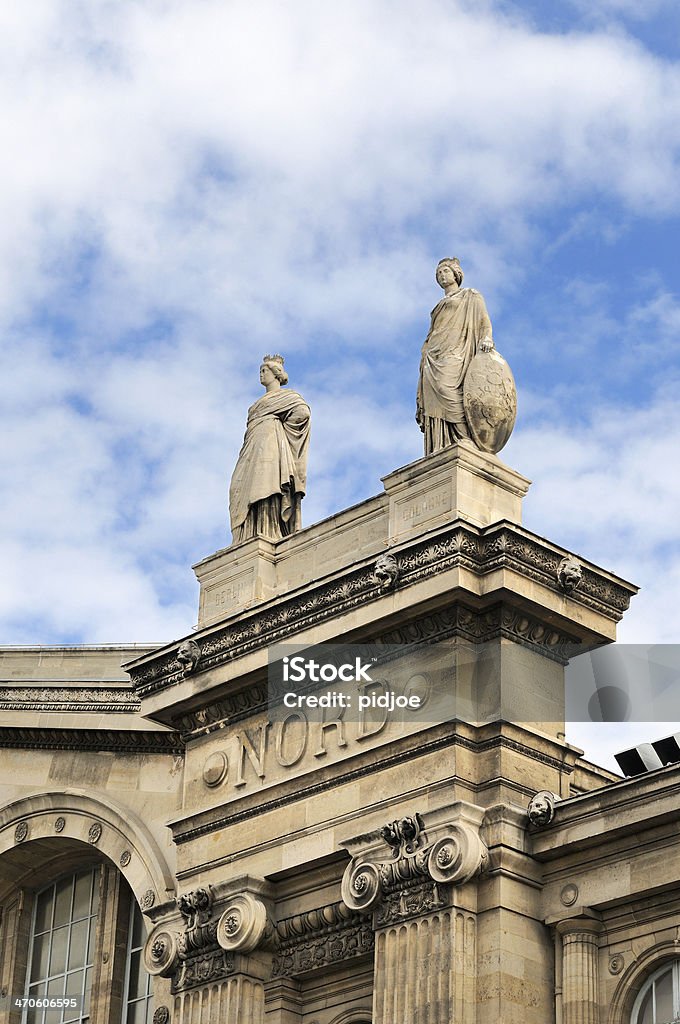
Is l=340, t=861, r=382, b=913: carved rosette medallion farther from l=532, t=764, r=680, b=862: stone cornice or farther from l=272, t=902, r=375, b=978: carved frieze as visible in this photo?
l=532, t=764, r=680, b=862: stone cornice

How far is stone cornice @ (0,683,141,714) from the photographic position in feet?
105

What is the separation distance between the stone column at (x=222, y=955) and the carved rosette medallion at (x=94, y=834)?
462cm

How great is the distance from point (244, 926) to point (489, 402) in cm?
704

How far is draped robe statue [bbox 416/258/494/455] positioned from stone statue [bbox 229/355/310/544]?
2.40 m

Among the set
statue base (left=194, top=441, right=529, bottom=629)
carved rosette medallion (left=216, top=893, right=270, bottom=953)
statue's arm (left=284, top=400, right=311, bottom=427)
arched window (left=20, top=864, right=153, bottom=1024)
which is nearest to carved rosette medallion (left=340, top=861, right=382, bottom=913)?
carved rosette medallion (left=216, top=893, right=270, bottom=953)

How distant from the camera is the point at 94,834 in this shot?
31.6 meters

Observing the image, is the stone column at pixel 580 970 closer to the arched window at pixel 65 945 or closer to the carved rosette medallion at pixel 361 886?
the carved rosette medallion at pixel 361 886

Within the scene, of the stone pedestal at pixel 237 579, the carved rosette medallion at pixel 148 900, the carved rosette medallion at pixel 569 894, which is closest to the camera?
the carved rosette medallion at pixel 569 894

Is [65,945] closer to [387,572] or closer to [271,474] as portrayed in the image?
[271,474]

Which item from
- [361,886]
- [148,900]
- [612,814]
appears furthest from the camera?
[148,900]

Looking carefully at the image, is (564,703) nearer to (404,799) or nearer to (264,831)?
(404,799)

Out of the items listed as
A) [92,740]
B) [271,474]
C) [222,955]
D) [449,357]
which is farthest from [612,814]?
[92,740]

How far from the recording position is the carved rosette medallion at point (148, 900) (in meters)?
30.1

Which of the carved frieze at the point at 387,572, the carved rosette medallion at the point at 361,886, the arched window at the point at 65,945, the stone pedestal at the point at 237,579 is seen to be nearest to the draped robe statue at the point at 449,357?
the carved frieze at the point at 387,572
